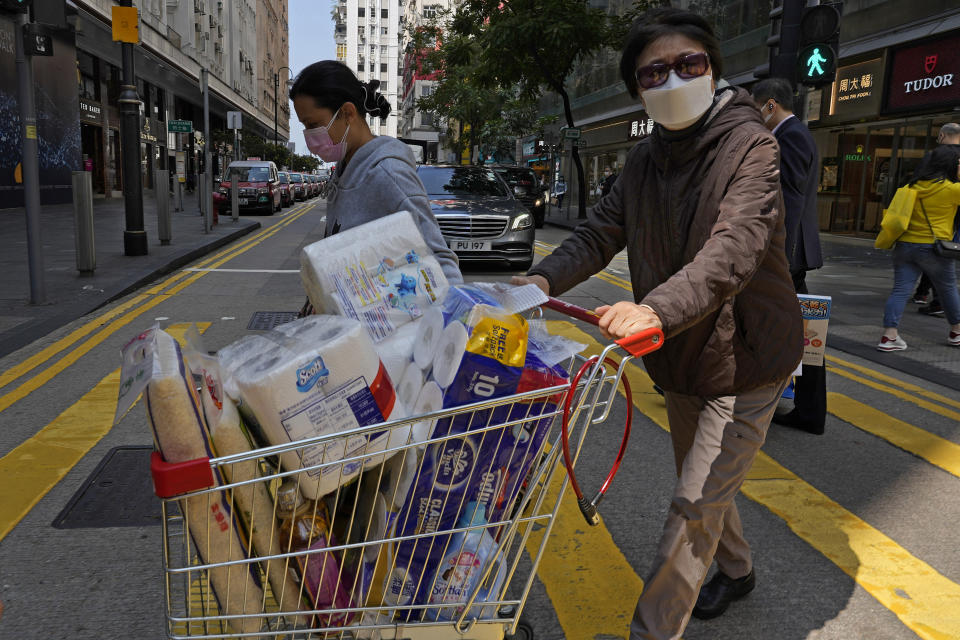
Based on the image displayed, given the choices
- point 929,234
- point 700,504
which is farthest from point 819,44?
point 700,504

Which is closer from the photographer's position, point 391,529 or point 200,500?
point 200,500

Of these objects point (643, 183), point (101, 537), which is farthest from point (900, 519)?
point (101, 537)

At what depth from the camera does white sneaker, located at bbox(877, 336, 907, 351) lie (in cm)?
715

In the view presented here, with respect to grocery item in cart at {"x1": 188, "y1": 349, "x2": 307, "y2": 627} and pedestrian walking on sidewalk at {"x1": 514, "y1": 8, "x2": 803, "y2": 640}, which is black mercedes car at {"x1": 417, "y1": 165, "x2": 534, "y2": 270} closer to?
pedestrian walking on sidewalk at {"x1": 514, "y1": 8, "x2": 803, "y2": 640}

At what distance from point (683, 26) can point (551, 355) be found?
1.07m

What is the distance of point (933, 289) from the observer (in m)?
9.38

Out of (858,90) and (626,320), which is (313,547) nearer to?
(626,320)

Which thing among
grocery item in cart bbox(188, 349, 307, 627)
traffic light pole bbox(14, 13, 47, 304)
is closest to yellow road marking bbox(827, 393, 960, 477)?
grocery item in cart bbox(188, 349, 307, 627)

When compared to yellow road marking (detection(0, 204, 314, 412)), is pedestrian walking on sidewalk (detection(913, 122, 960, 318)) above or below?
above

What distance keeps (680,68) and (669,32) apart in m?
0.12

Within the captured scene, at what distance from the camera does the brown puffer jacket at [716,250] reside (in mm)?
2061

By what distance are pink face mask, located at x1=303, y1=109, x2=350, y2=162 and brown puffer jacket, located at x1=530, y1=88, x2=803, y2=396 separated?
0.98 m

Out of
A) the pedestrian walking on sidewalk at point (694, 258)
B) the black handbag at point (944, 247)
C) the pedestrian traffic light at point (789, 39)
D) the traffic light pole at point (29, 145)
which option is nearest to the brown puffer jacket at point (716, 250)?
the pedestrian walking on sidewalk at point (694, 258)

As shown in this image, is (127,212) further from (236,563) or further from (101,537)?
(236,563)
